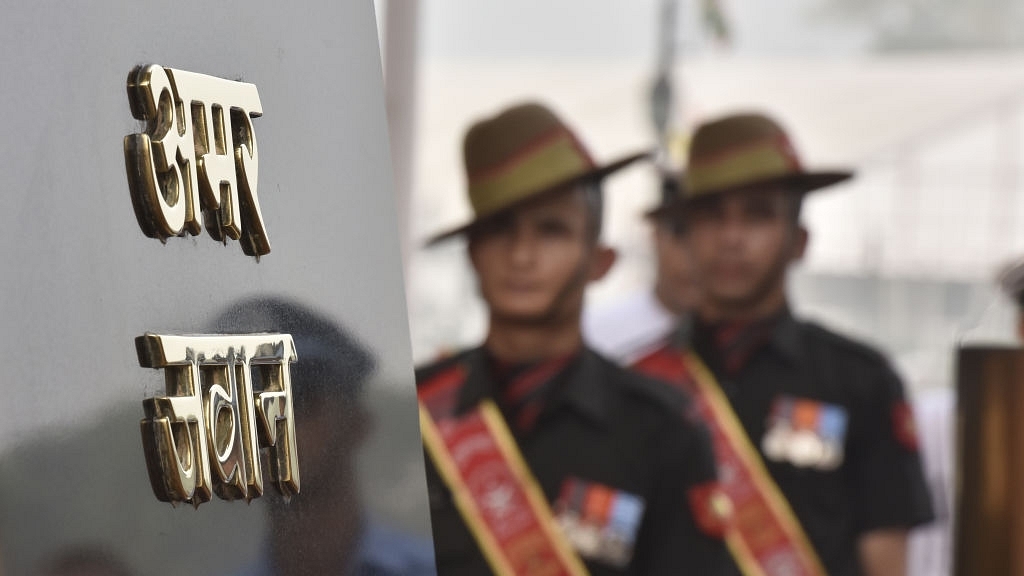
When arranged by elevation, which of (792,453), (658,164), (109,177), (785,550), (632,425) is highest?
(109,177)

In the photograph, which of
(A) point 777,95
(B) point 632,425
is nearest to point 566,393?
(B) point 632,425

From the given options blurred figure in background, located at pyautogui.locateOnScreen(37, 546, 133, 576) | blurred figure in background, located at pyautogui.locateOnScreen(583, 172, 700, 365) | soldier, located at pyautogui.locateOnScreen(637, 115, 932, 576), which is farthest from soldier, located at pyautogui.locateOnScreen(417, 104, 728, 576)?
blurred figure in background, located at pyautogui.locateOnScreen(37, 546, 133, 576)

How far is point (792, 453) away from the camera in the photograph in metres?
2.19

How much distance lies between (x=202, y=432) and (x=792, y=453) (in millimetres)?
1773

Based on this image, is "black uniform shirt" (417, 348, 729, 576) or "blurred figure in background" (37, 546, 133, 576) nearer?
"blurred figure in background" (37, 546, 133, 576)

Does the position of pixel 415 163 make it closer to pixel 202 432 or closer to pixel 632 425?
pixel 632 425

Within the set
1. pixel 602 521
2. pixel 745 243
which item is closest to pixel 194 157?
pixel 602 521

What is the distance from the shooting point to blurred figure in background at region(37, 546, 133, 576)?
42 centimetres

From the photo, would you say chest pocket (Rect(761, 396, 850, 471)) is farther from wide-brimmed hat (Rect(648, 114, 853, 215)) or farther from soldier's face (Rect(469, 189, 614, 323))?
soldier's face (Rect(469, 189, 614, 323))

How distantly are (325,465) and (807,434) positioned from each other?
168 centimetres

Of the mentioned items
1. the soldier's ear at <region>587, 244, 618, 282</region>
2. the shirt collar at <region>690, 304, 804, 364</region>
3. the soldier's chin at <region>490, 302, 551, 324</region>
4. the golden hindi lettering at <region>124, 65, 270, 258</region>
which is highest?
the golden hindi lettering at <region>124, 65, 270, 258</region>

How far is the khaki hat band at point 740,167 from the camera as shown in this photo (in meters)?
2.23

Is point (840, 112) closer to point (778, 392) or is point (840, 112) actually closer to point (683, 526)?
point (778, 392)

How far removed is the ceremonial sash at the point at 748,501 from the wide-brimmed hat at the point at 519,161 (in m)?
0.54
